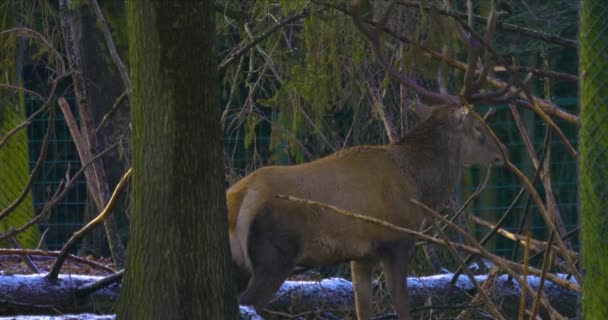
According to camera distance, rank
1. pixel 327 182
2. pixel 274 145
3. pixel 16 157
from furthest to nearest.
Result: 1. pixel 16 157
2. pixel 274 145
3. pixel 327 182

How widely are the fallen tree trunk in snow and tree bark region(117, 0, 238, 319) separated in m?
1.38

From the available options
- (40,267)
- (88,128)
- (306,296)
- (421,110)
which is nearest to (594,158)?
(306,296)

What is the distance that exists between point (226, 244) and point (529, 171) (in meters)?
6.88

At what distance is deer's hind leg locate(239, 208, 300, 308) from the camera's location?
22.3ft

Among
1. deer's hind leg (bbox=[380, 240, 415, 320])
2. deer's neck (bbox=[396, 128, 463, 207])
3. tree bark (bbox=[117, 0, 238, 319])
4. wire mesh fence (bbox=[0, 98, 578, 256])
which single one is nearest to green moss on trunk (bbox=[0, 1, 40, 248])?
wire mesh fence (bbox=[0, 98, 578, 256])

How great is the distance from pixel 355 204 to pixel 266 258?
76 cm

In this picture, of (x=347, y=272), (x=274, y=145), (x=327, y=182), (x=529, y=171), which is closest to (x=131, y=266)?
(x=327, y=182)

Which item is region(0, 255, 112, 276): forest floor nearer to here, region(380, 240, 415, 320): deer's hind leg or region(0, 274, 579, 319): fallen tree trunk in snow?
region(0, 274, 579, 319): fallen tree trunk in snow

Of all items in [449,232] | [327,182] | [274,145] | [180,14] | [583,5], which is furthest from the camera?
[449,232]

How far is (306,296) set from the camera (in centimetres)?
745

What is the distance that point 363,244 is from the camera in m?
7.32

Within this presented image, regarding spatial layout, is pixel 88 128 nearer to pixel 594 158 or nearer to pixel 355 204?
pixel 355 204

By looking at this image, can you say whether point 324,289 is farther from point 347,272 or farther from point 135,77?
point 347,272

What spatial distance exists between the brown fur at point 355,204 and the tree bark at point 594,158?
6.25 feet
